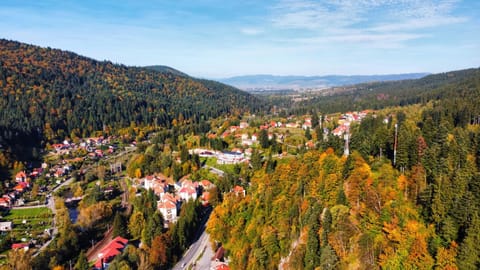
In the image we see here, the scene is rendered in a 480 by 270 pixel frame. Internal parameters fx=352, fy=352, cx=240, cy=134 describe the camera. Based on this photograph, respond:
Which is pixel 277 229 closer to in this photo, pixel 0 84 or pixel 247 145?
pixel 247 145

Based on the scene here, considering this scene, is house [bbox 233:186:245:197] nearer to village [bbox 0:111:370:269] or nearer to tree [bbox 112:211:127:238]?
village [bbox 0:111:370:269]

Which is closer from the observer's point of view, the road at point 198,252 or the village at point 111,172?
the road at point 198,252

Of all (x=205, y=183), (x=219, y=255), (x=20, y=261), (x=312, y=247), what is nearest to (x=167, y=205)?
(x=205, y=183)

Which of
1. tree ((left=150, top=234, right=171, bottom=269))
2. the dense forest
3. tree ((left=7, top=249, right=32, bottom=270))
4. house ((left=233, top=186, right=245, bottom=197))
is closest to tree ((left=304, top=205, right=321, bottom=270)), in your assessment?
the dense forest

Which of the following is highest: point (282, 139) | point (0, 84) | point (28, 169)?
point (0, 84)

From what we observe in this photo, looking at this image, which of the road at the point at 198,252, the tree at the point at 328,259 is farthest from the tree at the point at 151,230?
the tree at the point at 328,259

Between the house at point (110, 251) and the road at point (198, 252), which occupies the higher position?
the house at point (110, 251)

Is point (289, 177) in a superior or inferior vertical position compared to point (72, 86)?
inferior

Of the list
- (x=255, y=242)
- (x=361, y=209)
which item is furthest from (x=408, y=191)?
(x=255, y=242)

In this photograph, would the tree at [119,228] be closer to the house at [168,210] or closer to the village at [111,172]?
the village at [111,172]
